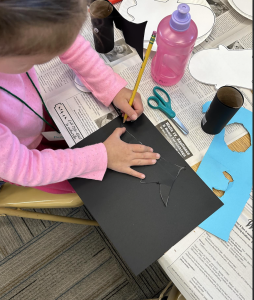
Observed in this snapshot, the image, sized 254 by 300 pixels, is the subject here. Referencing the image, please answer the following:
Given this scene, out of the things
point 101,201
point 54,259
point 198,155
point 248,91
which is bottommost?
point 54,259

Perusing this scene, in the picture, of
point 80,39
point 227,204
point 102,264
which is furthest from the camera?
point 102,264

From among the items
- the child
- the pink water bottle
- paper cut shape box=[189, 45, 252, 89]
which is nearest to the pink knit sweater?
the child

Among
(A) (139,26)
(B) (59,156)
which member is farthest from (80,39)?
(B) (59,156)

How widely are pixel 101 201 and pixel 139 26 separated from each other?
1.32 feet

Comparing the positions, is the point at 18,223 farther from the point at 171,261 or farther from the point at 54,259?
the point at 171,261

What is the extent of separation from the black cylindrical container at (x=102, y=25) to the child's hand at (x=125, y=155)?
0.26m

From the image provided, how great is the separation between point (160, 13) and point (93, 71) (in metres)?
0.29

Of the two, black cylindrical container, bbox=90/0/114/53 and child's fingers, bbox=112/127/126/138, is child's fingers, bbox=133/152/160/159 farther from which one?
black cylindrical container, bbox=90/0/114/53

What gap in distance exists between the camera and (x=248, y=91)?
0.66m

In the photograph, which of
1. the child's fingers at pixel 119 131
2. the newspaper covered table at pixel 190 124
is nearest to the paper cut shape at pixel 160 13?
the newspaper covered table at pixel 190 124

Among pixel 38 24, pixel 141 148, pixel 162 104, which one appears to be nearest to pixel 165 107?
Answer: pixel 162 104

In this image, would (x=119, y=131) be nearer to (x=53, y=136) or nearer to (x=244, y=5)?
(x=53, y=136)

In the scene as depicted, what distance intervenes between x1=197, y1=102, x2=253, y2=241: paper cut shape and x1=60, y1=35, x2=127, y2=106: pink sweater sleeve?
0.29 meters

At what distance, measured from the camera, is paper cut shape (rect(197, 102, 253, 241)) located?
20.9 inches
